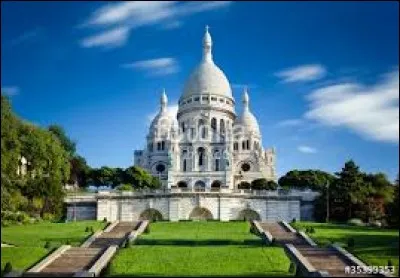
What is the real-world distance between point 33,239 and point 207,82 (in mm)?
71406

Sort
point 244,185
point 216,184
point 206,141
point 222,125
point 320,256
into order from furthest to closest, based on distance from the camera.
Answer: point 222,125
point 206,141
point 244,185
point 216,184
point 320,256

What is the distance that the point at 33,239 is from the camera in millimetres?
42250

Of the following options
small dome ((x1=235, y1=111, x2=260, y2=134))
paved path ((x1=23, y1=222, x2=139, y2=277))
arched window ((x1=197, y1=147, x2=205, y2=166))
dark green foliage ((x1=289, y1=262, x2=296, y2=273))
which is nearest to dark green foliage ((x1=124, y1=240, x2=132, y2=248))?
paved path ((x1=23, y1=222, x2=139, y2=277))

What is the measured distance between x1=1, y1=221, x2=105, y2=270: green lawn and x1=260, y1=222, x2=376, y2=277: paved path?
12446 mm

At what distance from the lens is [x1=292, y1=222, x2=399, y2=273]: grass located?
34181mm

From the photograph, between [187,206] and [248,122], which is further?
[248,122]

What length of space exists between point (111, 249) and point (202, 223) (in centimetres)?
2004

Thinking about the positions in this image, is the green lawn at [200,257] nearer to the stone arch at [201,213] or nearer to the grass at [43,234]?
the grass at [43,234]

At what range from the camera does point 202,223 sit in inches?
2210

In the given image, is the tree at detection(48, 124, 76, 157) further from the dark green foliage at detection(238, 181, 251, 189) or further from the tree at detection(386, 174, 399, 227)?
the tree at detection(386, 174, 399, 227)

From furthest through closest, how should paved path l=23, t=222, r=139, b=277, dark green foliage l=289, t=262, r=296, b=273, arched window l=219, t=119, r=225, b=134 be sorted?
arched window l=219, t=119, r=225, b=134 → dark green foliage l=289, t=262, r=296, b=273 → paved path l=23, t=222, r=139, b=277

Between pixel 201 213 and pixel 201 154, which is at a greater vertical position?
pixel 201 154

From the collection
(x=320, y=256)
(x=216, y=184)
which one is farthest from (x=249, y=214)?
(x=320, y=256)

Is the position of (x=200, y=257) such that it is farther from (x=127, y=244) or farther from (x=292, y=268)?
(x=127, y=244)
